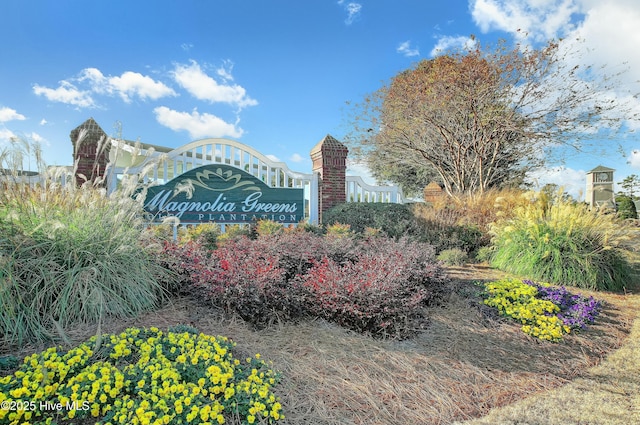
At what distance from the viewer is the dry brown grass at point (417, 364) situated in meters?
2.30

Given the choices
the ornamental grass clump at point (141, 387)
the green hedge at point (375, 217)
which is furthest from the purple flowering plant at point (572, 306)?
the green hedge at point (375, 217)

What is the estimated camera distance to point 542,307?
404 centimetres

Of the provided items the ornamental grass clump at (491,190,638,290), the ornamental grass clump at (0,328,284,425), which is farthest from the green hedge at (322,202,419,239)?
the ornamental grass clump at (0,328,284,425)

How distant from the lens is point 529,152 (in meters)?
13.5

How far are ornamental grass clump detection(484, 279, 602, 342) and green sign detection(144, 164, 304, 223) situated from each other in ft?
17.8

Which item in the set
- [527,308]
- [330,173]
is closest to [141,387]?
[527,308]

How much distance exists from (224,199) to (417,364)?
6.49 metres

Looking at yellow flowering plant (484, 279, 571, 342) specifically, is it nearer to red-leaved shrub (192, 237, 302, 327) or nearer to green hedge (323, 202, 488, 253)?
red-leaved shrub (192, 237, 302, 327)

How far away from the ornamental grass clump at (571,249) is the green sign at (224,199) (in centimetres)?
502

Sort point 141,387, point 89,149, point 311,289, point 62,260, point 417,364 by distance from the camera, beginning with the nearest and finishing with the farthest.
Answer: point 141,387 < point 417,364 < point 62,260 < point 311,289 < point 89,149

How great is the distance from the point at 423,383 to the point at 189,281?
2.47m

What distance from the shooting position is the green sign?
26.3ft

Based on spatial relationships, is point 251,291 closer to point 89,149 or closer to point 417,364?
point 417,364

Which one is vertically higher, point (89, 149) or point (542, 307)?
point (89, 149)
